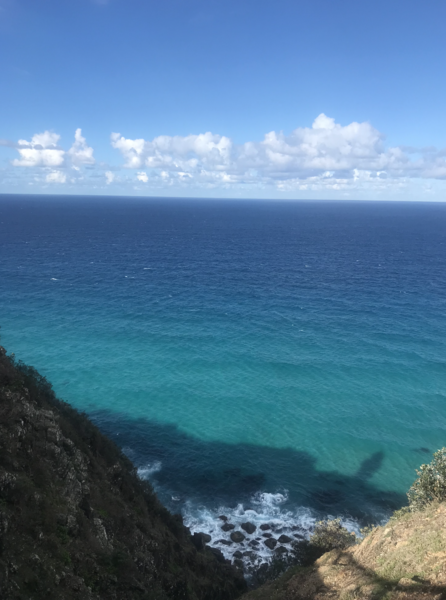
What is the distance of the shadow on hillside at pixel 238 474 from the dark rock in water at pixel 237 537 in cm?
490

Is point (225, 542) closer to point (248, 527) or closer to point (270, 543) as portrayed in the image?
point (248, 527)

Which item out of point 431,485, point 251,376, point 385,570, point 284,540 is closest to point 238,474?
point 284,540

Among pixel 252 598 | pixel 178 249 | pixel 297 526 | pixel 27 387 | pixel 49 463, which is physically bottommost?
pixel 297 526

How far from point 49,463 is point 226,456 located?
115 ft

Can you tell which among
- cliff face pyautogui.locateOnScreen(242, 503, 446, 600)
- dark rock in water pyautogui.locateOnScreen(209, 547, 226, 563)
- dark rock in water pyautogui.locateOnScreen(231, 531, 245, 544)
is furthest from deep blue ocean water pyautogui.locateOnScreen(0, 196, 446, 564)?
cliff face pyautogui.locateOnScreen(242, 503, 446, 600)

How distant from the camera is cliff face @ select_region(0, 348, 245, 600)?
24359mm

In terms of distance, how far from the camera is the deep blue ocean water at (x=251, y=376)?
187ft

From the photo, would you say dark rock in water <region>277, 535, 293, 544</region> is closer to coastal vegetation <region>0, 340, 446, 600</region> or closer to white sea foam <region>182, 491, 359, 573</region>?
white sea foam <region>182, 491, 359, 573</region>

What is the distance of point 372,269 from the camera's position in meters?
161

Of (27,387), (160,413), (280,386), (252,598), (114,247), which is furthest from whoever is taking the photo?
(114,247)

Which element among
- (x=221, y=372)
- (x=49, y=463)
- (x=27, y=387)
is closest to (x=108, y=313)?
(x=221, y=372)

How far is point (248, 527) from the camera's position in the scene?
1956 inches

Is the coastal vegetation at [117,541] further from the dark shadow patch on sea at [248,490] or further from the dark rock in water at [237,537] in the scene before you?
the dark shadow patch on sea at [248,490]

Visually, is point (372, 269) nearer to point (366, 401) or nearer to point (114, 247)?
point (366, 401)
